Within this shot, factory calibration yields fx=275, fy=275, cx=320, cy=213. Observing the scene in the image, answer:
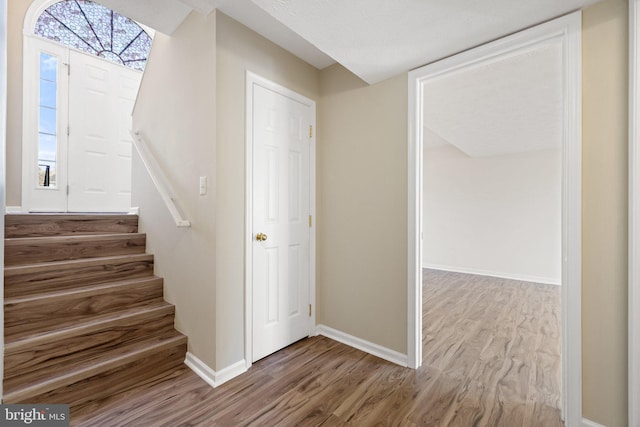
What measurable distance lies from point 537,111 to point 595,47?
196 cm

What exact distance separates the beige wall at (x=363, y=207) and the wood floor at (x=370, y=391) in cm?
32

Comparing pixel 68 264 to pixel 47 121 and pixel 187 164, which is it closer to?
pixel 187 164

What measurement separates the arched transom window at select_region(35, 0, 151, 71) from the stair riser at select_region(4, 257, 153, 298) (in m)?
3.05

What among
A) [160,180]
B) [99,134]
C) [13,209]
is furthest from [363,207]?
[13,209]

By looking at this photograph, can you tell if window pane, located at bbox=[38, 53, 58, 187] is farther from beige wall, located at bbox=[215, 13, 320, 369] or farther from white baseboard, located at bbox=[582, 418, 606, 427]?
white baseboard, located at bbox=[582, 418, 606, 427]

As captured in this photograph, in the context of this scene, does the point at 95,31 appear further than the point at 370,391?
Yes

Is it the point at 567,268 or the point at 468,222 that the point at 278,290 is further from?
the point at 468,222

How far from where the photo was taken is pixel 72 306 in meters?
1.87

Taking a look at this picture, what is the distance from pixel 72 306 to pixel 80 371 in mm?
476

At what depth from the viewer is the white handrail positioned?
79.2 inches

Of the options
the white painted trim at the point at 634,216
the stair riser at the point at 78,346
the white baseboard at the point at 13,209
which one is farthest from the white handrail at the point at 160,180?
the white painted trim at the point at 634,216

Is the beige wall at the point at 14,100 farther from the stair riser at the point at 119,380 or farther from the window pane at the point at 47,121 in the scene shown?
the stair riser at the point at 119,380

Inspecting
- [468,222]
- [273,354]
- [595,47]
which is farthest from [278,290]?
[468,222]

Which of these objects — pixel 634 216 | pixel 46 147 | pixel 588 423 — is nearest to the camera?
pixel 634 216
